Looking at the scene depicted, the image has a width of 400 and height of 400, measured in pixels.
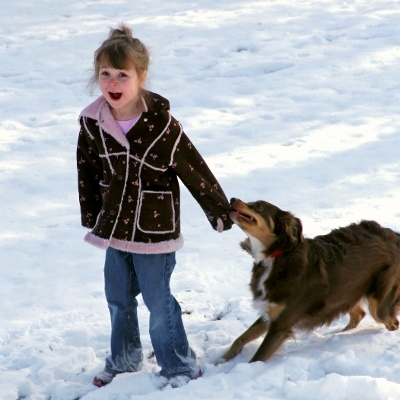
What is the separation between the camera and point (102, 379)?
4.29 meters

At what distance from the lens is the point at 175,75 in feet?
32.6

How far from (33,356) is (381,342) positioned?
225cm

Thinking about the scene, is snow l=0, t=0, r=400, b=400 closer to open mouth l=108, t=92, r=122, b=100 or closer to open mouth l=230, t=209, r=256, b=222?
open mouth l=230, t=209, r=256, b=222

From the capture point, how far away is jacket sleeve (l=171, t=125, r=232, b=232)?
3877mm

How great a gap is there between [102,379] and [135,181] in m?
1.30

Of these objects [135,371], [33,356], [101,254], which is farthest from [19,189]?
[135,371]

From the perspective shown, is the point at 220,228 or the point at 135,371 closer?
the point at 220,228

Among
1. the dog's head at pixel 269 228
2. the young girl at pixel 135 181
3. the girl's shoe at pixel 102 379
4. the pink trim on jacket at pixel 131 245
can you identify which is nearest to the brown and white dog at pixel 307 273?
the dog's head at pixel 269 228

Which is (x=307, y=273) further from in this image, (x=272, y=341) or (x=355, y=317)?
(x=355, y=317)

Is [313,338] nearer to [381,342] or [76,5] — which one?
[381,342]

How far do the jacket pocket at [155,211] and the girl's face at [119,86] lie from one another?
451 millimetres

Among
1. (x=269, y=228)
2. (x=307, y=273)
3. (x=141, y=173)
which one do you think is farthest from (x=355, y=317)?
(x=141, y=173)

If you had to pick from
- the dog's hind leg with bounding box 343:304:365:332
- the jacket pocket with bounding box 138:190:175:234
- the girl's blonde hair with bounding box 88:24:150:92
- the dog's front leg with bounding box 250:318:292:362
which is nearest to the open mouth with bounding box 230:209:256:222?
the jacket pocket with bounding box 138:190:175:234

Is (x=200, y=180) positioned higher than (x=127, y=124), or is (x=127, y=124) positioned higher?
(x=127, y=124)
